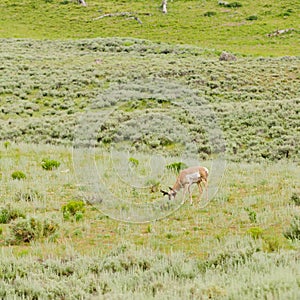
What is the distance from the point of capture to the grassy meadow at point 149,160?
19.4 ft

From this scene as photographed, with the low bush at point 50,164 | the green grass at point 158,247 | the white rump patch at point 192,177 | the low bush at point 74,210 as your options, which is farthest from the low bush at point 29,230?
the low bush at point 50,164

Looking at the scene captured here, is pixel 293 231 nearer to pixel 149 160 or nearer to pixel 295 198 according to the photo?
pixel 295 198

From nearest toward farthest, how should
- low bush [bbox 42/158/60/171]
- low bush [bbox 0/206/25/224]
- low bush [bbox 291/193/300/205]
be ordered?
low bush [bbox 0/206/25/224] → low bush [bbox 291/193/300/205] → low bush [bbox 42/158/60/171]

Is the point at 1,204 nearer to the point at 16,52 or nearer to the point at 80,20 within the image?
the point at 16,52

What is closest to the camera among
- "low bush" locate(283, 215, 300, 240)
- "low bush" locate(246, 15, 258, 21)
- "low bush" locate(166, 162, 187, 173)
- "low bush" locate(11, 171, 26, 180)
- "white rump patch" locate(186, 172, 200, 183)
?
"low bush" locate(283, 215, 300, 240)

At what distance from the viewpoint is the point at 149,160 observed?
14641mm

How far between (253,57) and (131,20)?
21.3 metres

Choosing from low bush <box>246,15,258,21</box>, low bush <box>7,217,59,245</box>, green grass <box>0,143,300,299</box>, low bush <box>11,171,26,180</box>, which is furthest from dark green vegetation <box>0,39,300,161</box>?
low bush <box>246,15,258,21</box>

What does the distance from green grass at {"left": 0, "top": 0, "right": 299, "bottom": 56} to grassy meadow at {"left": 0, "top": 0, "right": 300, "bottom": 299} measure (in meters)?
0.40

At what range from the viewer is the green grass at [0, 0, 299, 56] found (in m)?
46.7

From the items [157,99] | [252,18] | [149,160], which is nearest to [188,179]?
[149,160]

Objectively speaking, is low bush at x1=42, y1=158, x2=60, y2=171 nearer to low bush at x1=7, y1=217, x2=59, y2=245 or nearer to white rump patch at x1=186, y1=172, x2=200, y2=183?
white rump patch at x1=186, y1=172, x2=200, y2=183

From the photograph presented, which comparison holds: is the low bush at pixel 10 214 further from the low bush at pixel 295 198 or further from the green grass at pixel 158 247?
the low bush at pixel 295 198

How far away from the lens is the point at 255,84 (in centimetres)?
3000
